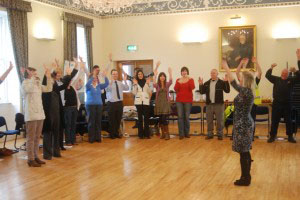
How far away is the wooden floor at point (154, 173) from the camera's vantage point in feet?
14.8

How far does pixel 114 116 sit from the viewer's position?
878cm

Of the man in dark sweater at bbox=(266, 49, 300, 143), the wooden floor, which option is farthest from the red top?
the man in dark sweater at bbox=(266, 49, 300, 143)

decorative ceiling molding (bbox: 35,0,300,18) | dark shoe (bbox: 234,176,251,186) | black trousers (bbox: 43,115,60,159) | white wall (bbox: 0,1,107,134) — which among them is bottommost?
dark shoe (bbox: 234,176,251,186)

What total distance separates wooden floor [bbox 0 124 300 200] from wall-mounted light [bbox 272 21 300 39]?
4.23 metres

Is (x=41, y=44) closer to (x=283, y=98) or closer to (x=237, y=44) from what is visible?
(x=237, y=44)

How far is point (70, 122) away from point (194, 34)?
18.4 feet

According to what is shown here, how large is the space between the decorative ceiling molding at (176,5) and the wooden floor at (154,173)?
16.2 ft

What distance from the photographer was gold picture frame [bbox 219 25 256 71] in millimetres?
11172

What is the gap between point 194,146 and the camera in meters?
7.68

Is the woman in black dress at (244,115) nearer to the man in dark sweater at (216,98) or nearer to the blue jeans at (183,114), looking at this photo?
the man in dark sweater at (216,98)

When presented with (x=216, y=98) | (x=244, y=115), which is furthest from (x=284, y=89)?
(x=244, y=115)

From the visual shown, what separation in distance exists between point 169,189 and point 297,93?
20.8 ft

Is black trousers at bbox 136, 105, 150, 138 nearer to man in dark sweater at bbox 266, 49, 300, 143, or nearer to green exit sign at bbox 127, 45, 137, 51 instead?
man in dark sweater at bbox 266, 49, 300, 143

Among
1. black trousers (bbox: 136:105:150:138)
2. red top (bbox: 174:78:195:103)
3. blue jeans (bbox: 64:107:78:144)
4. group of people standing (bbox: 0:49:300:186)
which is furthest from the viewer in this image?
black trousers (bbox: 136:105:150:138)
